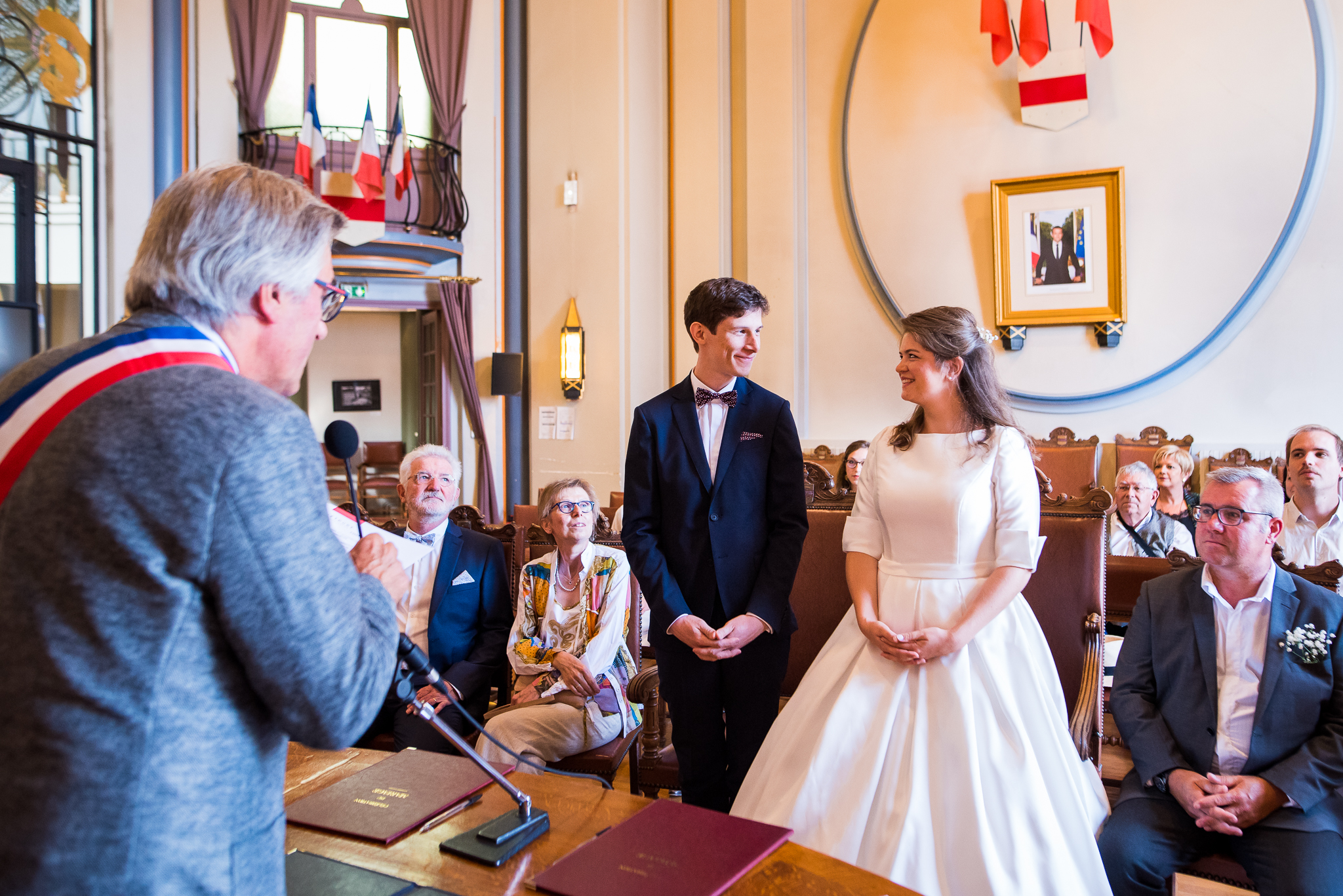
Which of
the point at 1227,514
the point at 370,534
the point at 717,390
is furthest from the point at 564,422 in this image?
the point at 370,534

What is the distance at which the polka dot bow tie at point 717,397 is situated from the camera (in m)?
2.35

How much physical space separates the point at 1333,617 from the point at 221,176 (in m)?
2.53

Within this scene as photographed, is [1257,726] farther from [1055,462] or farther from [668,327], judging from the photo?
[668,327]

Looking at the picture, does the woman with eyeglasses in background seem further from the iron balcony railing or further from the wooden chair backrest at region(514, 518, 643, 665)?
the iron balcony railing

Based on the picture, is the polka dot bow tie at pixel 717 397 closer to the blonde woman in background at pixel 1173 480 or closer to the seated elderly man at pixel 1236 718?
the seated elderly man at pixel 1236 718

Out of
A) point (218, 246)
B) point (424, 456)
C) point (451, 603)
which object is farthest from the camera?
point (424, 456)

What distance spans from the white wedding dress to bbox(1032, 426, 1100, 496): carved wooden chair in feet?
11.8

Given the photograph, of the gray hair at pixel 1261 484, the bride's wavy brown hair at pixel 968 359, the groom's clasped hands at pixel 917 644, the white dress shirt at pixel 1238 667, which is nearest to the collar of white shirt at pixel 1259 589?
the white dress shirt at pixel 1238 667

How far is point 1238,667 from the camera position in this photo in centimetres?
218

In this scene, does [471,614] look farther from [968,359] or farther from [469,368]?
[469,368]

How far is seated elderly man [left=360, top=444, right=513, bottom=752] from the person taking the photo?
295 cm

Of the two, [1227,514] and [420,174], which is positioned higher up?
[420,174]

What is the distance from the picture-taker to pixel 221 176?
3.36ft

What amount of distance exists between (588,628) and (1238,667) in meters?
1.87
